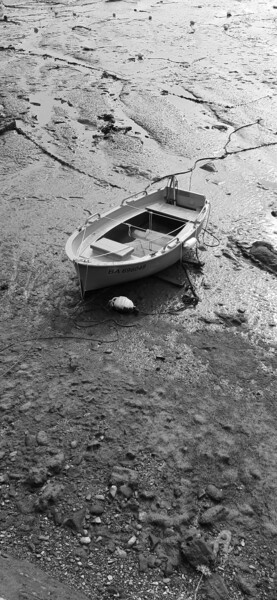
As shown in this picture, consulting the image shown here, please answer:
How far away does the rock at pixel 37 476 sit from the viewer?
226 inches

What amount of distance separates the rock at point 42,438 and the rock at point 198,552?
1.84 m

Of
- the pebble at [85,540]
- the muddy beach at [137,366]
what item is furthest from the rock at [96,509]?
the pebble at [85,540]

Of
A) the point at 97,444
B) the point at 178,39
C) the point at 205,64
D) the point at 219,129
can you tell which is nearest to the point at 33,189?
the point at 219,129

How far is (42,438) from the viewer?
6.22 m

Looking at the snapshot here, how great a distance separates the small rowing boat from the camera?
8.28m

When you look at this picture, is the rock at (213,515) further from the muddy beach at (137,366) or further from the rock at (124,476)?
the rock at (124,476)

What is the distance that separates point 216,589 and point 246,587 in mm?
267

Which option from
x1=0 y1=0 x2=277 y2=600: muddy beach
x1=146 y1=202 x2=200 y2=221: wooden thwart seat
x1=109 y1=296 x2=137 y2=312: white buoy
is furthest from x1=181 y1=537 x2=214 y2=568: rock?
x1=146 y1=202 x2=200 y2=221: wooden thwart seat

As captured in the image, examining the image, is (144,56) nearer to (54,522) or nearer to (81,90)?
(81,90)

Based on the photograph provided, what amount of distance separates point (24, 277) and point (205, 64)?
40.0 ft

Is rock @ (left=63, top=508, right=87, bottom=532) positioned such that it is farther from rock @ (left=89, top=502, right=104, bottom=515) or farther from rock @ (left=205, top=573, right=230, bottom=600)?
rock @ (left=205, top=573, right=230, bottom=600)

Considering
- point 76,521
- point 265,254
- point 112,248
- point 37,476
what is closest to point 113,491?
point 76,521

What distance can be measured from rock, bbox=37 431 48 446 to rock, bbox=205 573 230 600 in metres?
2.20

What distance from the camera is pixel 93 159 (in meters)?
12.5
